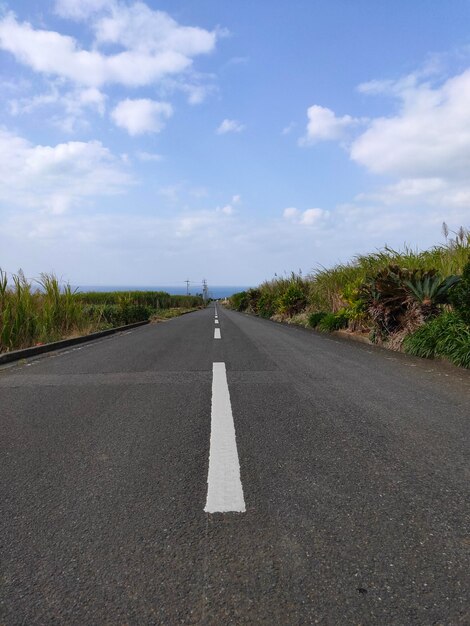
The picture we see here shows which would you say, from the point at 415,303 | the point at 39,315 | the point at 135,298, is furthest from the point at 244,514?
the point at 135,298

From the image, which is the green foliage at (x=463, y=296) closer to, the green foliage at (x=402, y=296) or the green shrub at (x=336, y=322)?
the green foliage at (x=402, y=296)

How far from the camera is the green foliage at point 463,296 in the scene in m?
6.72

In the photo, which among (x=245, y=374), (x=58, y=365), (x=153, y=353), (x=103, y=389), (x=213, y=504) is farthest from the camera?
(x=153, y=353)

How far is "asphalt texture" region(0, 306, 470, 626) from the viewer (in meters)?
1.66

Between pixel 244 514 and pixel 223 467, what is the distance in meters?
0.64

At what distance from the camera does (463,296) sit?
268 inches

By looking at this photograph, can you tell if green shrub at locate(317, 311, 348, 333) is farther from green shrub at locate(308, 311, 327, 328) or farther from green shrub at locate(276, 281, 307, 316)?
green shrub at locate(276, 281, 307, 316)

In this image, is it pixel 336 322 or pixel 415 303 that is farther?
pixel 336 322

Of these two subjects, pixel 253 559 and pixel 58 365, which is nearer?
pixel 253 559

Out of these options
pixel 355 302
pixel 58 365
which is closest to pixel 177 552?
pixel 58 365

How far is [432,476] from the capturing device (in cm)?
279

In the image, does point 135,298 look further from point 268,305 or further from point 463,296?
point 463,296

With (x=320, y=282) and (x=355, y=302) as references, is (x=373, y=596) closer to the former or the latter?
(x=355, y=302)

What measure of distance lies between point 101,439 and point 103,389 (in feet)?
6.55
